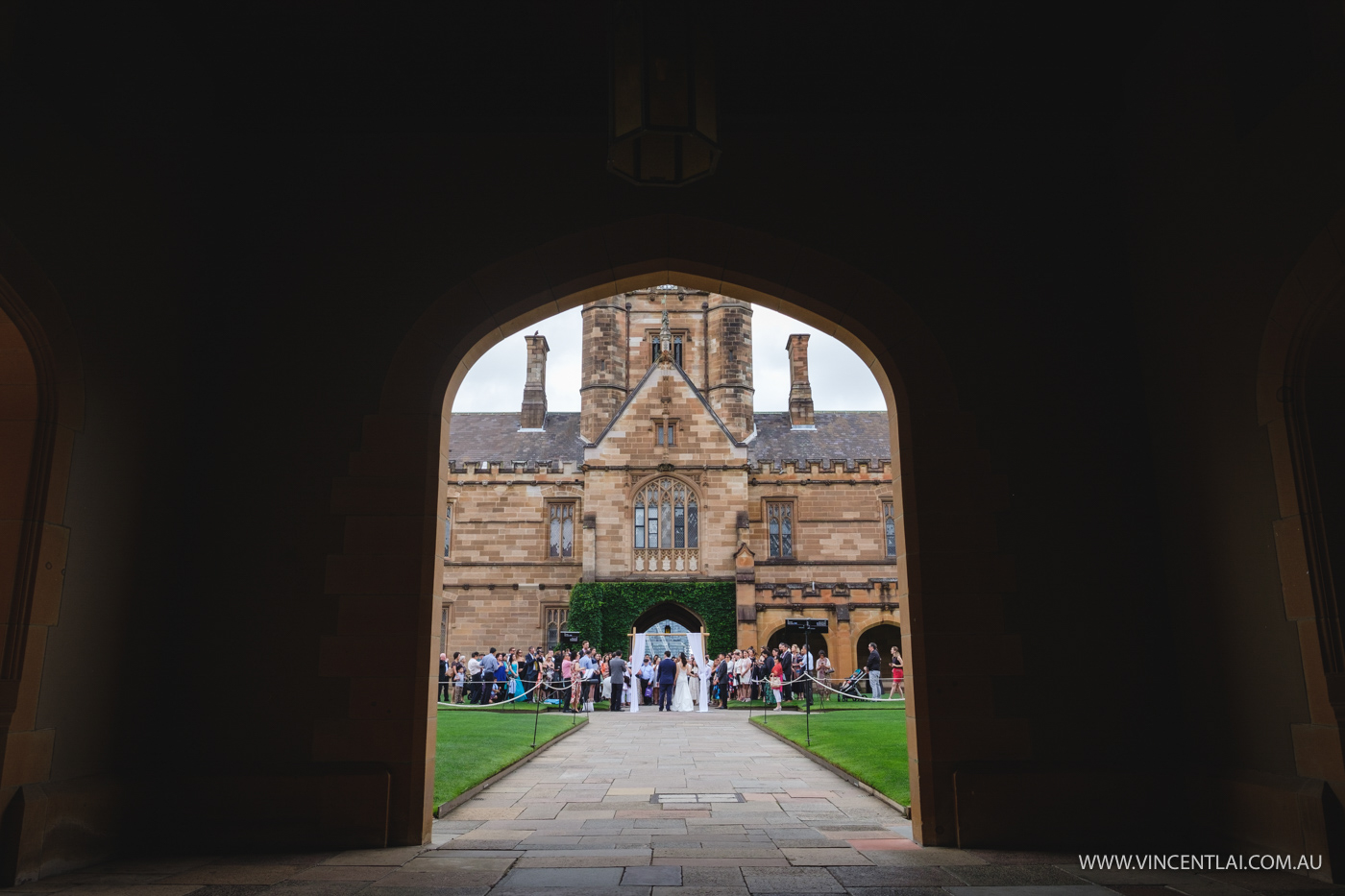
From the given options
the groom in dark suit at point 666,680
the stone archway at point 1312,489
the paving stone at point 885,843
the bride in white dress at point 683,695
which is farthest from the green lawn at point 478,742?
the stone archway at point 1312,489

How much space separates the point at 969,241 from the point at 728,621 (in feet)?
73.3

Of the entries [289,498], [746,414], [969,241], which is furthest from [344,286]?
[746,414]

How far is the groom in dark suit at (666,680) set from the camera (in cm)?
1981

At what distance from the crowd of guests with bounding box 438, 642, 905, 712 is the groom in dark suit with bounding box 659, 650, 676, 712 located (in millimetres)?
116

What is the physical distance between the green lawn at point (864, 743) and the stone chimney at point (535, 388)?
2092 cm

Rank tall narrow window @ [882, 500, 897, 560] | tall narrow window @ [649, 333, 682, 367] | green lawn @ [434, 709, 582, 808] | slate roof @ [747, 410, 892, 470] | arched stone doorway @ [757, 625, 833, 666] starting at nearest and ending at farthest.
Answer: green lawn @ [434, 709, 582, 808] < arched stone doorway @ [757, 625, 833, 666] < tall narrow window @ [882, 500, 897, 560] < slate roof @ [747, 410, 892, 470] < tall narrow window @ [649, 333, 682, 367]

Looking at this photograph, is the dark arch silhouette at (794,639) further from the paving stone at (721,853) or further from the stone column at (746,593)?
the paving stone at (721,853)

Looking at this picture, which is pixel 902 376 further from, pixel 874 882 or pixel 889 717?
pixel 889 717

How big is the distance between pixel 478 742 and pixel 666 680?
9917 mm

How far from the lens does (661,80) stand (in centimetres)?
352

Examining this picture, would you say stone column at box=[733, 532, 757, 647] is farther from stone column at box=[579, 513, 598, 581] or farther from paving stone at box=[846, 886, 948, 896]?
paving stone at box=[846, 886, 948, 896]

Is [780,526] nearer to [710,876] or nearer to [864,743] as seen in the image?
[864,743]

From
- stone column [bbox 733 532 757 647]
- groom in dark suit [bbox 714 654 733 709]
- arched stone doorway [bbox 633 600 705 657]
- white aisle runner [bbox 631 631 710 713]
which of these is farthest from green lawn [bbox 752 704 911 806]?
stone column [bbox 733 532 757 647]

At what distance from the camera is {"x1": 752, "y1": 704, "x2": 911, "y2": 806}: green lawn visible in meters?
7.09
